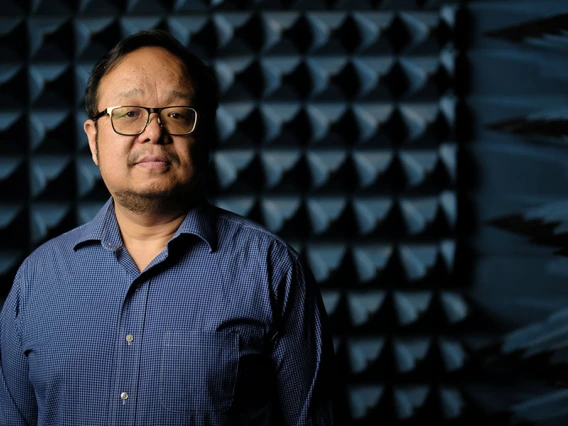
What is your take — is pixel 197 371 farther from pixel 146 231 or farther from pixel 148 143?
pixel 148 143

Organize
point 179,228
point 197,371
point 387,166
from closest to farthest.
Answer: point 197,371, point 179,228, point 387,166

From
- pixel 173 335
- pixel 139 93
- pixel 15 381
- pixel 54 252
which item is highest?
pixel 139 93

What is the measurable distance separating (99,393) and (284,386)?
34cm

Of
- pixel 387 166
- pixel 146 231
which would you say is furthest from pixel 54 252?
pixel 387 166

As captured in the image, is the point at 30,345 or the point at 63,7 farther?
the point at 63,7

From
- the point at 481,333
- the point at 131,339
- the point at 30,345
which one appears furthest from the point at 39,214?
the point at 481,333

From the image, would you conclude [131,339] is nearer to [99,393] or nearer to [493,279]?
[99,393]

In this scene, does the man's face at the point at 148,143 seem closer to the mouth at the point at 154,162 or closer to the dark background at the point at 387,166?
the mouth at the point at 154,162

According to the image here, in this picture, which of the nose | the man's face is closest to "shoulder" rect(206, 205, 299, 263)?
the man's face

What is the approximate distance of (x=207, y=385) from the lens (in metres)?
1.02

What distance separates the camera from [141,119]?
1.08 metres

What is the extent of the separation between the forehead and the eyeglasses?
1.0 inches

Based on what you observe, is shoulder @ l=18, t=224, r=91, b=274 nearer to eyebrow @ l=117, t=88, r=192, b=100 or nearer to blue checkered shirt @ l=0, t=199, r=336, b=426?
blue checkered shirt @ l=0, t=199, r=336, b=426

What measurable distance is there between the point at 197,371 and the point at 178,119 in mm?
470
